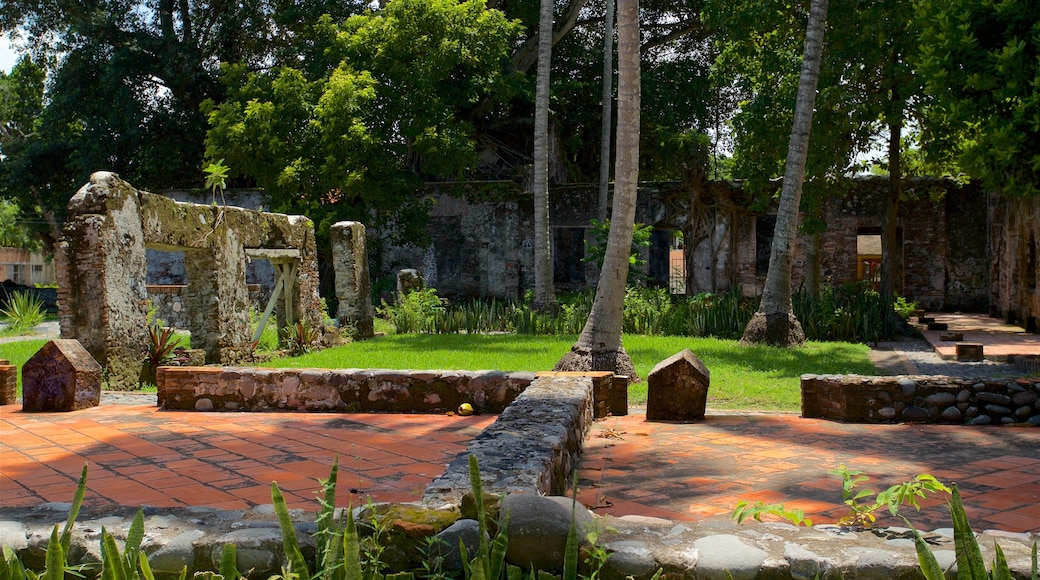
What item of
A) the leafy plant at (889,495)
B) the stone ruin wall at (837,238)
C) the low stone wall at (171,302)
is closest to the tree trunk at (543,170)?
the stone ruin wall at (837,238)

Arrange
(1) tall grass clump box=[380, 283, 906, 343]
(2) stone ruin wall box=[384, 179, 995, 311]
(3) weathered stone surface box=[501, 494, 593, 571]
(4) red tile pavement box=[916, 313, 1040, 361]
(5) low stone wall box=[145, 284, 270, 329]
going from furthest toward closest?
(2) stone ruin wall box=[384, 179, 995, 311]
(5) low stone wall box=[145, 284, 270, 329]
(1) tall grass clump box=[380, 283, 906, 343]
(4) red tile pavement box=[916, 313, 1040, 361]
(3) weathered stone surface box=[501, 494, 593, 571]

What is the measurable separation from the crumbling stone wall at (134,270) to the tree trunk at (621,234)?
15.7 ft

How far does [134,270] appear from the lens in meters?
9.94

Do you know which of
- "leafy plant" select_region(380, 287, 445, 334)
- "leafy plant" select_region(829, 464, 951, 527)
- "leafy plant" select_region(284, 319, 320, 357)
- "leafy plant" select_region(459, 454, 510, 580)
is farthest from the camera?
"leafy plant" select_region(380, 287, 445, 334)

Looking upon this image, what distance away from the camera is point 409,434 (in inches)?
250

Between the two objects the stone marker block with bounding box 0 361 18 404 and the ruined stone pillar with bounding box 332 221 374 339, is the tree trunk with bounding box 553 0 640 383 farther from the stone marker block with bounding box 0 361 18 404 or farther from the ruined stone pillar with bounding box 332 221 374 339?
the ruined stone pillar with bounding box 332 221 374 339

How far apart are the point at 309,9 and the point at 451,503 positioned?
70.2 feet

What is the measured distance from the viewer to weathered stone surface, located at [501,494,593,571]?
9.33 ft

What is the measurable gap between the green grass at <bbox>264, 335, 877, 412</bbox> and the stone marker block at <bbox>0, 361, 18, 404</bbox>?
11.9 ft

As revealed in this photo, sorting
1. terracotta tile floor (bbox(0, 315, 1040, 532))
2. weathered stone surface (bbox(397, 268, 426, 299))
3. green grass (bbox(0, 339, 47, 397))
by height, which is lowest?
terracotta tile floor (bbox(0, 315, 1040, 532))

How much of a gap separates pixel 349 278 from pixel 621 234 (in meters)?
7.52

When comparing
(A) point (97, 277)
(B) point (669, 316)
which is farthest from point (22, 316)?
(B) point (669, 316)

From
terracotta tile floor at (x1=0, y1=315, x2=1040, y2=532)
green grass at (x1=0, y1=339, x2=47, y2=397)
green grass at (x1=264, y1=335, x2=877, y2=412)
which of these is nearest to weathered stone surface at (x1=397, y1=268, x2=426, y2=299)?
green grass at (x1=264, y1=335, x2=877, y2=412)

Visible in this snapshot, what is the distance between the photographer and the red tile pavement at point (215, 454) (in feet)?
15.1
